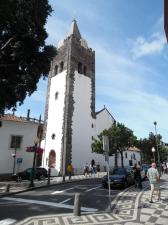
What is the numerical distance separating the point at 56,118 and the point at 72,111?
2.90 metres

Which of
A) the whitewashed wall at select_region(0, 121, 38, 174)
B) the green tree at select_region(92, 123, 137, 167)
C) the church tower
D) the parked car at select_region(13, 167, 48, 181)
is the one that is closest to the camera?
the parked car at select_region(13, 167, 48, 181)

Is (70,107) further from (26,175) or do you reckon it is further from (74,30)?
(74,30)

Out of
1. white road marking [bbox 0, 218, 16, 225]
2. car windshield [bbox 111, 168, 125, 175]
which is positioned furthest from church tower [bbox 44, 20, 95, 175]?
white road marking [bbox 0, 218, 16, 225]

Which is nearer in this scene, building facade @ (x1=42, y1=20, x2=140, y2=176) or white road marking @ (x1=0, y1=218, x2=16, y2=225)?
white road marking @ (x1=0, y1=218, x2=16, y2=225)

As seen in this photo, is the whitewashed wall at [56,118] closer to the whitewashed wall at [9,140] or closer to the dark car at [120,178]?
the whitewashed wall at [9,140]

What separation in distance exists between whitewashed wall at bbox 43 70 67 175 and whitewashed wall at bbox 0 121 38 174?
685 cm

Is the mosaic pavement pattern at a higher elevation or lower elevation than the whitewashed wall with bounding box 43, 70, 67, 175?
lower

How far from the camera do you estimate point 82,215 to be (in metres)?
9.92

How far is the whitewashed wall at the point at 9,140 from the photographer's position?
30.6 m

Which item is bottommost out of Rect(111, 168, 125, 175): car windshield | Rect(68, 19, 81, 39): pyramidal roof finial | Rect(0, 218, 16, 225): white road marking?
Rect(0, 218, 16, 225): white road marking

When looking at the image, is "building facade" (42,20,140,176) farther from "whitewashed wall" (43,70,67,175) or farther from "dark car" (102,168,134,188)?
"dark car" (102,168,134,188)

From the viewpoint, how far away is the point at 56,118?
4141cm

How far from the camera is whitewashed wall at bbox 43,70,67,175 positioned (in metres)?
39.6

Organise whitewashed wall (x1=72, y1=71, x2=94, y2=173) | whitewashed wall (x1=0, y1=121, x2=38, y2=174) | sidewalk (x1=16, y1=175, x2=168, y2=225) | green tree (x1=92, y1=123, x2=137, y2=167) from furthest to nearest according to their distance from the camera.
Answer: whitewashed wall (x1=72, y1=71, x2=94, y2=173) → green tree (x1=92, y1=123, x2=137, y2=167) → whitewashed wall (x1=0, y1=121, x2=38, y2=174) → sidewalk (x1=16, y1=175, x2=168, y2=225)
